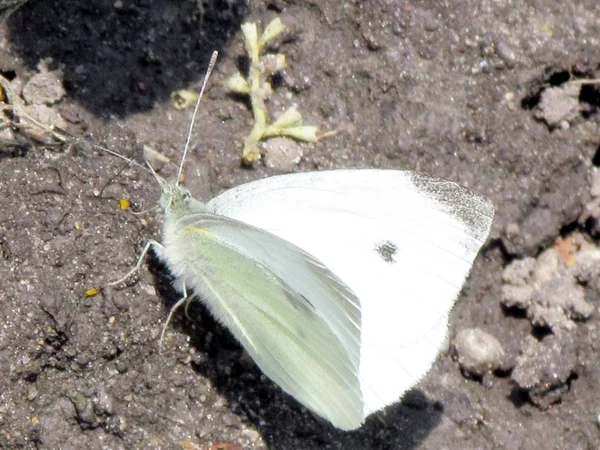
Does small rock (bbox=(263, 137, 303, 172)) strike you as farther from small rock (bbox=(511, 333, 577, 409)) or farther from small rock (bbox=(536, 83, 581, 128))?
small rock (bbox=(511, 333, 577, 409))

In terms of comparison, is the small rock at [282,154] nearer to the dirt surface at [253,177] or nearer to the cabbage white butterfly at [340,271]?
the dirt surface at [253,177]

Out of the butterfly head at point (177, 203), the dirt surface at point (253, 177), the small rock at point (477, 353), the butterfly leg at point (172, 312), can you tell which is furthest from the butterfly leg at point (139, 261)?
the small rock at point (477, 353)

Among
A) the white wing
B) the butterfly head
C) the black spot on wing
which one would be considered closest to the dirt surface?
the butterfly head

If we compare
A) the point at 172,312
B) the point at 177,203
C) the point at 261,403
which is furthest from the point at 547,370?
the point at 177,203

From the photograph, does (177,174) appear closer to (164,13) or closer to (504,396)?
(164,13)

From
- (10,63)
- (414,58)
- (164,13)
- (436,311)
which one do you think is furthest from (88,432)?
(414,58)

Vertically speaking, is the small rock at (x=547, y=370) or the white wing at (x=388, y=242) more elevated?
the white wing at (x=388, y=242)
